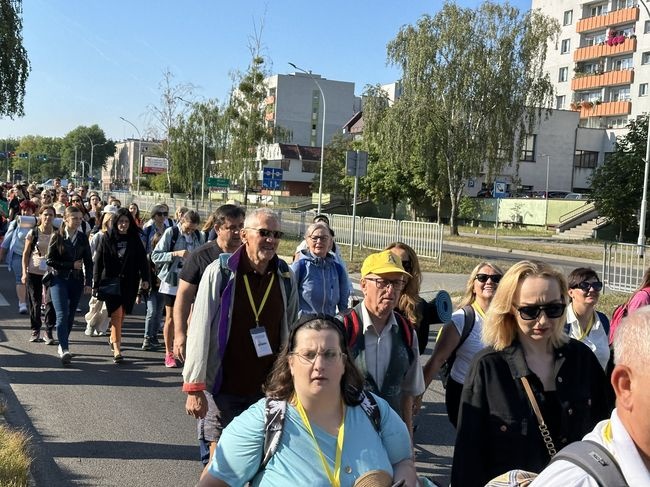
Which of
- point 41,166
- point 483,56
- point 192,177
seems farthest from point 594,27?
point 41,166

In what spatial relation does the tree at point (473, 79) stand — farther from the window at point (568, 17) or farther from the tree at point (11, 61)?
the window at point (568, 17)

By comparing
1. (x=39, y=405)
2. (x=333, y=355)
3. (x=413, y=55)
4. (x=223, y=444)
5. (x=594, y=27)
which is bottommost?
(x=39, y=405)

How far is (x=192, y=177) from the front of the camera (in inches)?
2047

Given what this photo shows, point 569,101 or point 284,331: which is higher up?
point 569,101

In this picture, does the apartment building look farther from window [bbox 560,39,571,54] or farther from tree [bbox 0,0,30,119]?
tree [bbox 0,0,30,119]

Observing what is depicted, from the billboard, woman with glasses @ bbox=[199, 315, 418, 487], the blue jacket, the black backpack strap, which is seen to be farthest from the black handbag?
the billboard

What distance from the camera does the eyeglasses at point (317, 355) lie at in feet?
9.21

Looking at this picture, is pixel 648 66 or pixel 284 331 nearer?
pixel 284 331

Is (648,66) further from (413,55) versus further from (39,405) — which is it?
(39,405)

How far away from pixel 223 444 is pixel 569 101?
235 feet

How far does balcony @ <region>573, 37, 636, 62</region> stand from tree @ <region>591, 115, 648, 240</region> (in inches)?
933

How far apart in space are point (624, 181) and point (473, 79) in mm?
10240

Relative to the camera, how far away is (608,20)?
2443 inches

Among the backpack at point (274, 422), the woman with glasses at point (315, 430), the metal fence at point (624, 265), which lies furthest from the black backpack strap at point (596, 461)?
the metal fence at point (624, 265)
